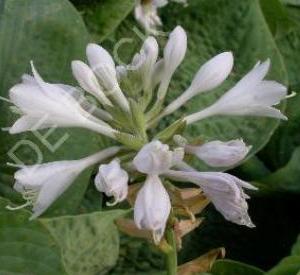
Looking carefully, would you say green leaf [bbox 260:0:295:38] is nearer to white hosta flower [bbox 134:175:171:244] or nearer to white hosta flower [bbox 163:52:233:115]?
white hosta flower [bbox 163:52:233:115]

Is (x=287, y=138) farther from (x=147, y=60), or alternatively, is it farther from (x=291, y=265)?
(x=147, y=60)

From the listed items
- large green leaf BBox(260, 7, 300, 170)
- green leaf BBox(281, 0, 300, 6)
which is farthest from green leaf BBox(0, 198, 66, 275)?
green leaf BBox(281, 0, 300, 6)

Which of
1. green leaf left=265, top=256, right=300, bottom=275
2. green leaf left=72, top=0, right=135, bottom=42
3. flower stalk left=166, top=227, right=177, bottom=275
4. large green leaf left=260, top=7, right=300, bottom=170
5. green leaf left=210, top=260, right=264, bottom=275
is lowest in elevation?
large green leaf left=260, top=7, right=300, bottom=170

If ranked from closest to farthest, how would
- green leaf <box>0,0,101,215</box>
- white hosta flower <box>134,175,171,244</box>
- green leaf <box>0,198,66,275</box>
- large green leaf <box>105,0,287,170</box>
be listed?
white hosta flower <box>134,175,171,244</box> → green leaf <box>0,198,66,275</box> → green leaf <box>0,0,101,215</box> → large green leaf <box>105,0,287,170</box>

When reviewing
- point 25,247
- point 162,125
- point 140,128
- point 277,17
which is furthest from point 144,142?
point 277,17

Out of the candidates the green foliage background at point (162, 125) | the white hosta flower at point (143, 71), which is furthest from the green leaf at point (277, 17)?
the white hosta flower at point (143, 71)

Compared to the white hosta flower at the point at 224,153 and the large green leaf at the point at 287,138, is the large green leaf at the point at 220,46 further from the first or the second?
the white hosta flower at the point at 224,153
